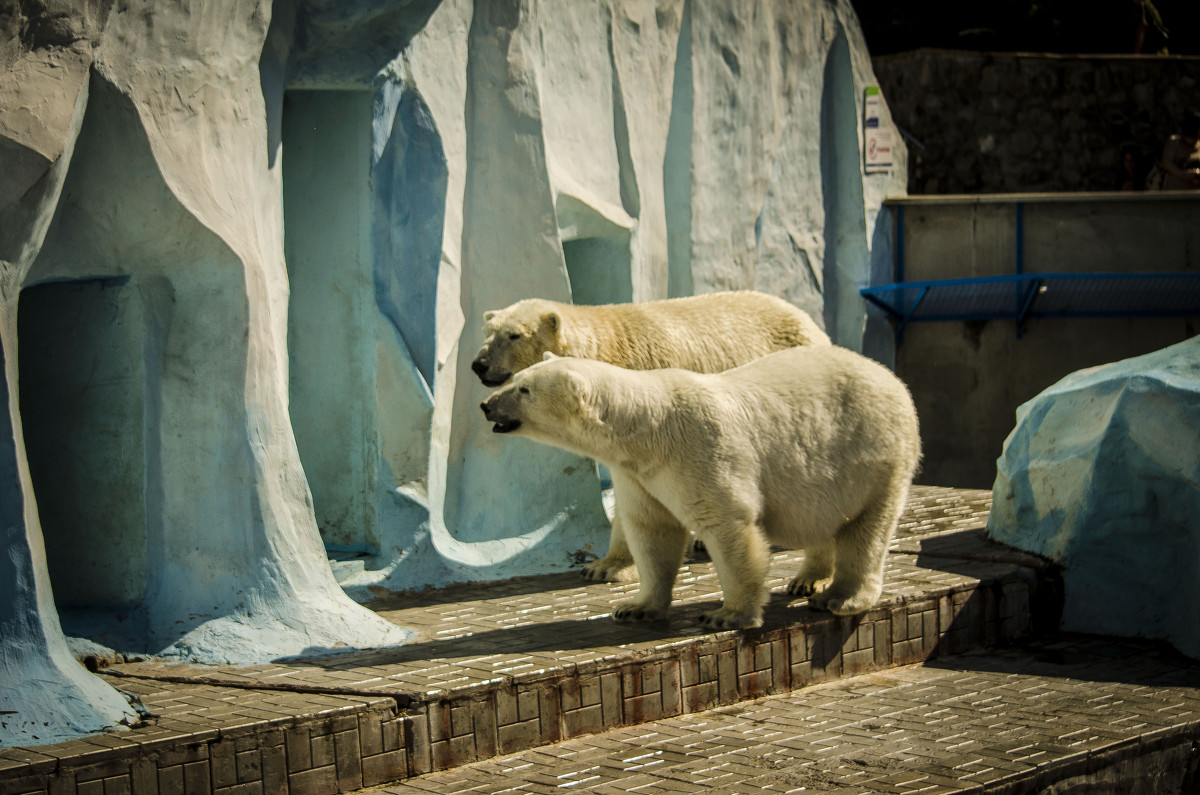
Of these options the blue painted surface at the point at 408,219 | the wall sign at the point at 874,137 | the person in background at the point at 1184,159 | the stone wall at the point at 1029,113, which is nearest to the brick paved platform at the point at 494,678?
the blue painted surface at the point at 408,219

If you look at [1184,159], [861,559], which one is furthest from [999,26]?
[861,559]

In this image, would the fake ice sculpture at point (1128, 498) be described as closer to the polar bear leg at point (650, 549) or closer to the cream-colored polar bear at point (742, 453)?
the cream-colored polar bear at point (742, 453)

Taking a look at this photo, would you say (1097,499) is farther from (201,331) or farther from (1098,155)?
(1098,155)

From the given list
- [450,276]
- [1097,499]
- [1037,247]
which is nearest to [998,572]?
[1097,499]

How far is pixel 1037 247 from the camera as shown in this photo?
12.3 meters

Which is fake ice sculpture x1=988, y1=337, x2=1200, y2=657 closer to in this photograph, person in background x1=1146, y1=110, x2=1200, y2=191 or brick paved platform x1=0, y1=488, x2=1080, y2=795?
brick paved platform x1=0, y1=488, x2=1080, y2=795

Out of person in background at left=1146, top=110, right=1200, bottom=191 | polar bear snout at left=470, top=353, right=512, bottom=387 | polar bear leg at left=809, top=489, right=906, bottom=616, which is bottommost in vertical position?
polar bear leg at left=809, top=489, right=906, bottom=616

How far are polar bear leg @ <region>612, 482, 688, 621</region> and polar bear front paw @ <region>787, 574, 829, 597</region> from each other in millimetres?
782

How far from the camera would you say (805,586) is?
594 cm

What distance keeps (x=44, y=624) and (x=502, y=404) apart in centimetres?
183

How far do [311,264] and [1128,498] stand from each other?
436cm

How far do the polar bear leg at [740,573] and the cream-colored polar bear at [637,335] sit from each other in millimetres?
1103

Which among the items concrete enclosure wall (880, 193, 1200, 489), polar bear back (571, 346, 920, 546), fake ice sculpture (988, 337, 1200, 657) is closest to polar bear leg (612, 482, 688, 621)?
polar bear back (571, 346, 920, 546)

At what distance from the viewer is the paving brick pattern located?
13.6 ft
